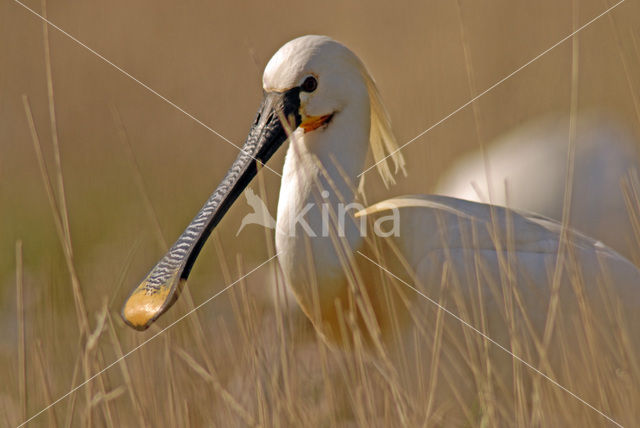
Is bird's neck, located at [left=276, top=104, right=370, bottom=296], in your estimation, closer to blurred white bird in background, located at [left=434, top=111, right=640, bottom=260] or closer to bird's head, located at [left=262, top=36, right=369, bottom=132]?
bird's head, located at [left=262, top=36, right=369, bottom=132]

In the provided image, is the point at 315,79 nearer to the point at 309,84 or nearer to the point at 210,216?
the point at 309,84

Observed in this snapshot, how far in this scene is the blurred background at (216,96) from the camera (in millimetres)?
4562

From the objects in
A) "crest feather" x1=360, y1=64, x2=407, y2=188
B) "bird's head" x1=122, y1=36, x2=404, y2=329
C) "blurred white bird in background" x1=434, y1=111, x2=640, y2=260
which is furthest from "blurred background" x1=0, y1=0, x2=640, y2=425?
"bird's head" x1=122, y1=36, x2=404, y2=329

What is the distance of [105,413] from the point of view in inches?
82.4

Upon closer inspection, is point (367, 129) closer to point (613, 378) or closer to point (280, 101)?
point (280, 101)

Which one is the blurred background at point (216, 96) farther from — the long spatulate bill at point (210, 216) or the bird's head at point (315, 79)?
the bird's head at point (315, 79)

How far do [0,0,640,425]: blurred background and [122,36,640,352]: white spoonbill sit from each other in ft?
4.70

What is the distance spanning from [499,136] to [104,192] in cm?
203

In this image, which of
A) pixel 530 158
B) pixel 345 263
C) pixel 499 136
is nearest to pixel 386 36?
pixel 499 136

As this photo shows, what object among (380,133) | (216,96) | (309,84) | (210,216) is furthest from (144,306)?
(216,96)

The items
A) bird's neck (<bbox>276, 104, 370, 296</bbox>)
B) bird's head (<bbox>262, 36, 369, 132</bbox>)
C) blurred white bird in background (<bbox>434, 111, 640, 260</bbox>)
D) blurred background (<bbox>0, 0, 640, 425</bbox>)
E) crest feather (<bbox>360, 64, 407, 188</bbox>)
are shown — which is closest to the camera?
bird's neck (<bbox>276, 104, 370, 296</bbox>)

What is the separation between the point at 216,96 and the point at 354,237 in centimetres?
277

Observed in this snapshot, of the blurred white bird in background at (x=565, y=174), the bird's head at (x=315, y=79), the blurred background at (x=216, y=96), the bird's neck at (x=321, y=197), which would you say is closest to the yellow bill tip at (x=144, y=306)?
the bird's neck at (x=321, y=197)

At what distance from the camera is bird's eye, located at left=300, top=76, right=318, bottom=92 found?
2.67m
